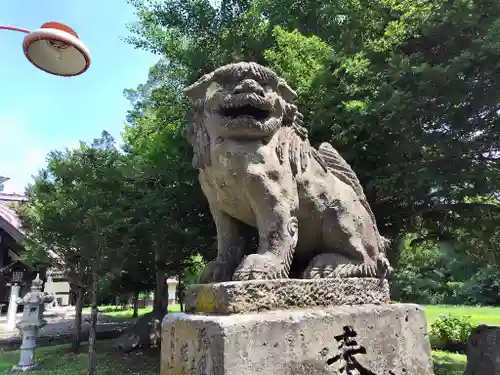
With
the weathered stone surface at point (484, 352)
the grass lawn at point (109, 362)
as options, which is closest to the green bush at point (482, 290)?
the grass lawn at point (109, 362)

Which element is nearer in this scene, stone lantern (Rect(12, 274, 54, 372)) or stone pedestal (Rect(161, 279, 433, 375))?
stone pedestal (Rect(161, 279, 433, 375))

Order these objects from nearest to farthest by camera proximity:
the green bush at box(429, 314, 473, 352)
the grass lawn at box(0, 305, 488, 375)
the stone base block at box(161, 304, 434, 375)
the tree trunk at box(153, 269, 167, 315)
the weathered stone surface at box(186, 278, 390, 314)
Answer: the stone base block at box(161, 304, 434, 375) → the weathered stone surface at box(186, 278, 390, 314) → the grass lawn at box(0, 305, 488, 375) → the green bush at box(429, 314, 473, 352) → the tree trunk at box(153, 269, 167, 315)

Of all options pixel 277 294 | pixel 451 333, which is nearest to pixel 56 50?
pixel 277 294

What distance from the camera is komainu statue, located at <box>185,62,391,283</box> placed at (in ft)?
8.20

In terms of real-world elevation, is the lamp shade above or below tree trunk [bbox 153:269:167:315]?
above

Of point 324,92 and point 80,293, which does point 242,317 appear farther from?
point 80,293

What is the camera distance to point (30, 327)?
367 inches

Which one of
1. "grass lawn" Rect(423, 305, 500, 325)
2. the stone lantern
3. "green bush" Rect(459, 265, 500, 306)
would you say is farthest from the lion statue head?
"green bush" Rect(459, 265, 500, 306)

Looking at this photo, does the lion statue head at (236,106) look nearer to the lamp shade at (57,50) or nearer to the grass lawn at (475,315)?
the lamp shade at (57,50)

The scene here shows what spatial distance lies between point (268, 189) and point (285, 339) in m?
0.85

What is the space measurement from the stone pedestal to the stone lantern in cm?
828

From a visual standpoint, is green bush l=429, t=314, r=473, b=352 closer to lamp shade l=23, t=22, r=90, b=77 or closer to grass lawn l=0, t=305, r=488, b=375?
grass lawn l=0, t=305, r=488, b=375

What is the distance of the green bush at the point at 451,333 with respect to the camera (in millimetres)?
10711

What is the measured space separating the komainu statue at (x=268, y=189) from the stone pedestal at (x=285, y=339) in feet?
0.67
